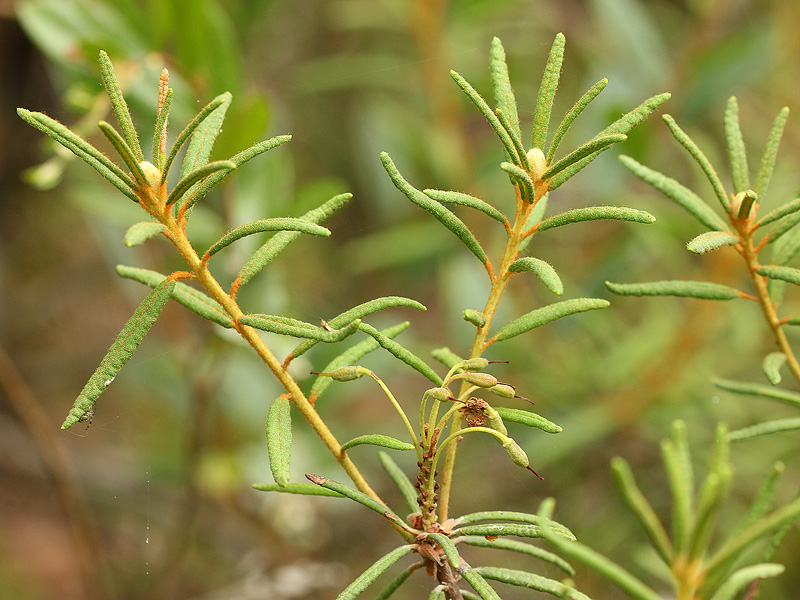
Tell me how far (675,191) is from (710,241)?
0.18ft

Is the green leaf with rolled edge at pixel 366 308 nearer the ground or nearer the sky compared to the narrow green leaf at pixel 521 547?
nearer the sky

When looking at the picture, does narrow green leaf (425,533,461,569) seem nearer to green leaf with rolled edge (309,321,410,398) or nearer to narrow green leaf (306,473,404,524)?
narrow green leaf (306,473,404,524)

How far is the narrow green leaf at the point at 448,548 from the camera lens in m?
0.53

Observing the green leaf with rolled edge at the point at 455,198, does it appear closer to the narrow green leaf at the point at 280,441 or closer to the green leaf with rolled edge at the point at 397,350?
the green leaf with rolled edge at the point at 397,350

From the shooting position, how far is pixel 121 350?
558mm

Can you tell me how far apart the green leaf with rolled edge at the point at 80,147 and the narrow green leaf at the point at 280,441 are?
220 millimetres

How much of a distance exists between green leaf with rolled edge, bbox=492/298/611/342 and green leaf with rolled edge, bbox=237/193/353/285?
0.60ft

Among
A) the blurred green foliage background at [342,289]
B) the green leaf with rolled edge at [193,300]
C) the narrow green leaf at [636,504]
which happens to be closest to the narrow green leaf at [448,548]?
the narrow green leaf at [636,504]

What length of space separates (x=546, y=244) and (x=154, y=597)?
1465 millimetres

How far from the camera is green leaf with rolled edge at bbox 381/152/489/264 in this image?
572mm

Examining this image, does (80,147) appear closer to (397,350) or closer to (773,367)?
(397,350)

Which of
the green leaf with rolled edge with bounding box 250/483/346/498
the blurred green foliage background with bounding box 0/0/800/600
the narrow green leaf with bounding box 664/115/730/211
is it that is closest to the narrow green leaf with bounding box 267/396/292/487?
the green leaf with rolled edge with bounding box 250/483/346/498

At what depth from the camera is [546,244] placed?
83.8 inches

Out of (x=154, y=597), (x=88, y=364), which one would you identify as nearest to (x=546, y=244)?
(x=154, y=597)
